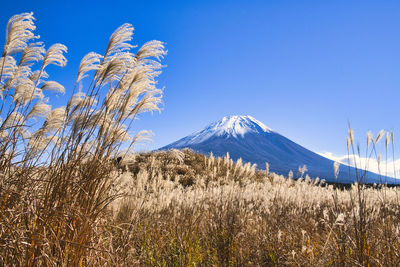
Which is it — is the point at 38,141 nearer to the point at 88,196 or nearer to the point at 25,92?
the point at 25,92

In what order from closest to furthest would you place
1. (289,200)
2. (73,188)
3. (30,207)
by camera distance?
(30,207) < (73,188) < (289,200)

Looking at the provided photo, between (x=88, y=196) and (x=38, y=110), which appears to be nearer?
(x=88, y=196)

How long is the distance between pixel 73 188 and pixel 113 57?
1336 mm

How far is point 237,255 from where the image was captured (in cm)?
361

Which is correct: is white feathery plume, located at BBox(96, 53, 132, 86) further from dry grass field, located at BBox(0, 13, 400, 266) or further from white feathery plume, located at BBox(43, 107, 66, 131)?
white feathery plume, located at BBox(43, 107, 66, 131)

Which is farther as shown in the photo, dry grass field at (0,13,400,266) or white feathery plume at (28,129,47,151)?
white feathery plume at (28,129,47,151)

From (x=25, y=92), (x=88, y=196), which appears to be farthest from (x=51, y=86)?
(x=88, y=196)

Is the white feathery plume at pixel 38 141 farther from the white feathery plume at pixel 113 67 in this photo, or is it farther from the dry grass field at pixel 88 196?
the white feathery plume at pixel 113 67

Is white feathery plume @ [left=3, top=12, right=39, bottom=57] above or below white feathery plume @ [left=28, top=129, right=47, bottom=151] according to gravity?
above

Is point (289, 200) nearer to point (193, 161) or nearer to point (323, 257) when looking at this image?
point (323, 257)

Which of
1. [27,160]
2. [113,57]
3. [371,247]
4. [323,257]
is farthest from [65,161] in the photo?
[371,247]

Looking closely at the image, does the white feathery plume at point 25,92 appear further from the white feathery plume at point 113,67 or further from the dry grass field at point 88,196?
the white feathery plume at point 113,67

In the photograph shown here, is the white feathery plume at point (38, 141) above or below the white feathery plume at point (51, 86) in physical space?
below

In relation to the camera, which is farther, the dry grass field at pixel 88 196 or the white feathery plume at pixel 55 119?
the white feathery plume at pixel 55 119
